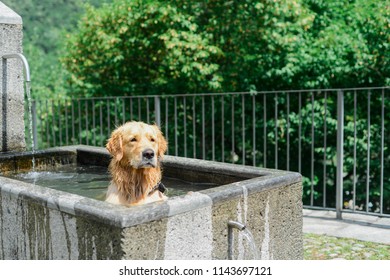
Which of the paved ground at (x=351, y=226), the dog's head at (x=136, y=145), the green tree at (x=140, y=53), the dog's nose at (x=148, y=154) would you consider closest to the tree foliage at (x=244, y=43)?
the green tree at (x=140, y=53)

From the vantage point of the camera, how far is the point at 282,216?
12.8ft

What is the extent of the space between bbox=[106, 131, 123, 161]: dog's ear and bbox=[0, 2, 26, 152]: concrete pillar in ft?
6.76

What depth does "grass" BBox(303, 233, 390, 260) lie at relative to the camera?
4.77 m

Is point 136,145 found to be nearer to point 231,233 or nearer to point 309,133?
point 231,233

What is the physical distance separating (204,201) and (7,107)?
3.35 m

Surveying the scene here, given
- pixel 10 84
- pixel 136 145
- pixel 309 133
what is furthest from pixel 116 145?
pixel 309 133

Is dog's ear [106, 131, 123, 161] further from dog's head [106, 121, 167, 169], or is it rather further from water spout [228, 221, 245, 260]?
water spout [228, 221, 245, 260]

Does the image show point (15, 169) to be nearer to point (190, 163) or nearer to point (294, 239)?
point (190, 163)

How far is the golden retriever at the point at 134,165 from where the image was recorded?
4031mm

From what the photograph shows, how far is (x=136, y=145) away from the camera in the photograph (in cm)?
405

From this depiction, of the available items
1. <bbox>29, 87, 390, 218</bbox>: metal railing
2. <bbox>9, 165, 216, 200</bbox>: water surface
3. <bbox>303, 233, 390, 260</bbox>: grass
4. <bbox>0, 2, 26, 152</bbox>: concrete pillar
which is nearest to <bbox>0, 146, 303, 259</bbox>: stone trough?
<bbox>9, 165, 216, 200</bbox>: water surface

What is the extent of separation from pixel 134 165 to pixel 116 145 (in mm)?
242

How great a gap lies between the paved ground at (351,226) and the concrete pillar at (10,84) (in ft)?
11.0

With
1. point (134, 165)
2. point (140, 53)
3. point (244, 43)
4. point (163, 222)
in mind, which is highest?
point (244, 43)
